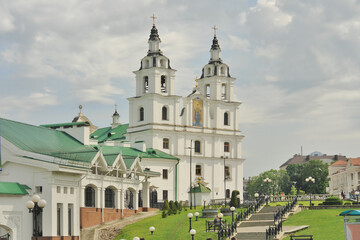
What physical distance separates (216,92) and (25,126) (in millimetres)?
44917

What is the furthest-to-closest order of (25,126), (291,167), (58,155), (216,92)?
(291,167) → (216,92) → (25,126) → (58,155)

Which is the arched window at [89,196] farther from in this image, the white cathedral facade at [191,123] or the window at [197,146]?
the window at [197,146]

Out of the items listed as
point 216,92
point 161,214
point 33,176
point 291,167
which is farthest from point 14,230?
point 291,167

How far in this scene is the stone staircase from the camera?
46.1m

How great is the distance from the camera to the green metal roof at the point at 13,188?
1621 inches

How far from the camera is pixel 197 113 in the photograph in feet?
300

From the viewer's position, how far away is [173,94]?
3514 inches

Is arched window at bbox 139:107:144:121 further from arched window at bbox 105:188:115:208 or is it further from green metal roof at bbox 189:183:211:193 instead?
arched window at bbox 105:188:115:208

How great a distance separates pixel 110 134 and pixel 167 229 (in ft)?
148

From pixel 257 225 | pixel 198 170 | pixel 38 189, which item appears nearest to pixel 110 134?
pixel 198 170

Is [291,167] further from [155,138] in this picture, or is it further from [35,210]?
[35,210]

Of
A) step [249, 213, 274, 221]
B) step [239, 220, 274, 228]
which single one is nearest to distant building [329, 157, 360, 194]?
step [249, 213, 274, 221]

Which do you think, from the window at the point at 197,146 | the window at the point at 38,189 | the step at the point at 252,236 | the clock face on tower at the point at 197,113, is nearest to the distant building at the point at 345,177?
the window at the point at 197,146

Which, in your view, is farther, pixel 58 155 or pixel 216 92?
pixel 216 92
